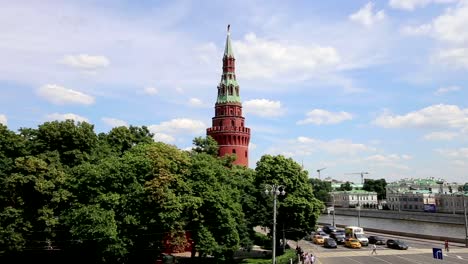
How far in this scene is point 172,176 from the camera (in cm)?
3906

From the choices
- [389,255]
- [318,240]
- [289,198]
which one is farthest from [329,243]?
[289,198]

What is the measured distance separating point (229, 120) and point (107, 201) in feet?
200

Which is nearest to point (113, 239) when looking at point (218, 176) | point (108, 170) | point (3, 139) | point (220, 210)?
point (108, 170)

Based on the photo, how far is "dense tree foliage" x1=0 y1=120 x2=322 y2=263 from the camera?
37156mm

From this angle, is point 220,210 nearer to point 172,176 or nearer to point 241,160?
point 172,176

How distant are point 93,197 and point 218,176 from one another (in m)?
12.6

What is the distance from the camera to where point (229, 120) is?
97188 millimetres

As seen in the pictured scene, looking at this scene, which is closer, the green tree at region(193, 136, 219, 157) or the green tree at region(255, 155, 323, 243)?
the green tree at region(255, 155, 323, 243)

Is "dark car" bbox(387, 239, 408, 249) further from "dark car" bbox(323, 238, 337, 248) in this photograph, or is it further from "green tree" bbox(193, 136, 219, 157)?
"green tree" bbox(193, 136, 219, 157)

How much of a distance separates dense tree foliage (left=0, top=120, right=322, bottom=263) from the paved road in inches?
459

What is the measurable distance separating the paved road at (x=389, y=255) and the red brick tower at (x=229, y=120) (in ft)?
133

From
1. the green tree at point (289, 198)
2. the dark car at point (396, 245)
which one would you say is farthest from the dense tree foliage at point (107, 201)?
the dark car at point (396, 245)

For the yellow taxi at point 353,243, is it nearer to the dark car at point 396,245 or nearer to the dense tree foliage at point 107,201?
the dark car at point 396,245

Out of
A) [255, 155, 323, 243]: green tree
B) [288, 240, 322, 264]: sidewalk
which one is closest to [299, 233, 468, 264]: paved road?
[288, 240, 322, 264]: sidewalk
